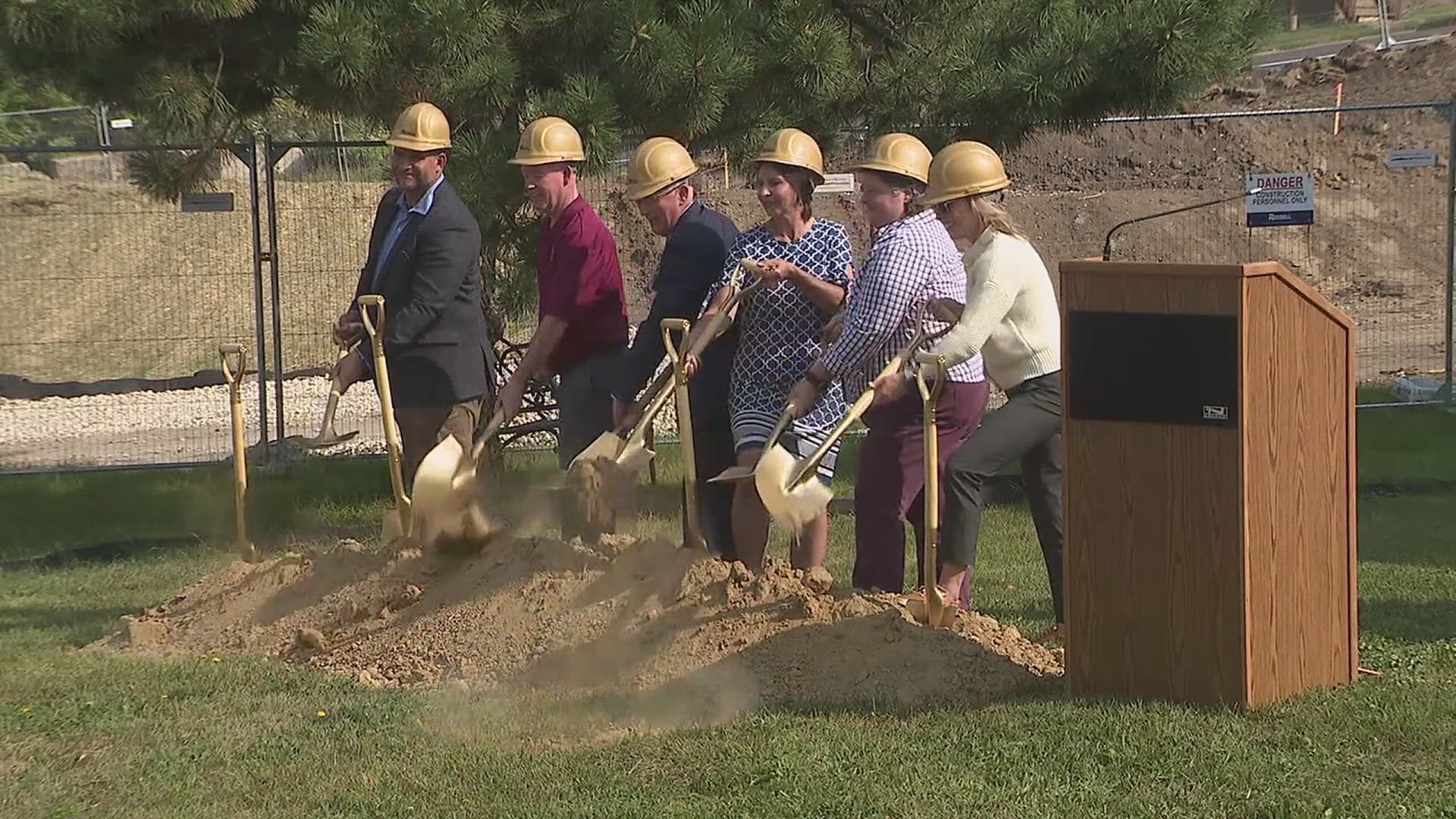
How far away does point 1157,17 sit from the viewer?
35.1 ft

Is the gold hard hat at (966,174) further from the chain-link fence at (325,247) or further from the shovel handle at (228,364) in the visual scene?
the chain-link fence at (325,247)

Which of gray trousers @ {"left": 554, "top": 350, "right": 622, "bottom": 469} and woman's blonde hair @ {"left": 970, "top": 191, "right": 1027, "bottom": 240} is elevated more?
woman's blonde hair @ {"left": 970, "top": 191, "right": 1027, "bottom": 240}

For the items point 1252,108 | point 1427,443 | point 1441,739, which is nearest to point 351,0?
point 1441,739

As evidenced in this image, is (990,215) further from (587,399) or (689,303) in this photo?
(587,399)

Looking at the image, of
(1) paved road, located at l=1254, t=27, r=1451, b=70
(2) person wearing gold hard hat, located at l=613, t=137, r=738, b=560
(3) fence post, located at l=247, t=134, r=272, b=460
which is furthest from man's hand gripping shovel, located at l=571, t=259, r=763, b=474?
(1) paved road, located at l=1254, t=27, r=1451, b=70

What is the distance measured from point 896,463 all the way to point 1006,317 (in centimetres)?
68

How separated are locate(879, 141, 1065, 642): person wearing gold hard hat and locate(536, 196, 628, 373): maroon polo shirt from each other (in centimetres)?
154

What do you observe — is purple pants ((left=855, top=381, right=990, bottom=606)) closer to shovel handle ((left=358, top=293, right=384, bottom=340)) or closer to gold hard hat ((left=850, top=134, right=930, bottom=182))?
gold hard hat ((left=850, top=134, right=930, bottom=182))

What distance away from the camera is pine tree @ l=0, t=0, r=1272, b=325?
10.0m

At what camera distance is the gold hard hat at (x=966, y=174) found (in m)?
7.05

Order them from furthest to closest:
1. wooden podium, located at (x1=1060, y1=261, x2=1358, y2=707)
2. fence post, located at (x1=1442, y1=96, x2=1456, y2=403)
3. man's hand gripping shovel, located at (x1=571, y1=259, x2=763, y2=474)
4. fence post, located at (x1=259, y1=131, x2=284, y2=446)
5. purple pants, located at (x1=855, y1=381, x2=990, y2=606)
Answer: fence post, located at (x1=1442, y1=96, x2=1456, y2=403) < fence post, located at (x1=259, y1=131, x2=284, y2=446) < man's hand gripping shovel, located at (x1=571, y1=259, x2=763, y2=474) < purple pants, located at (x1=855, y1=381, x2=990, y2=606) < wooden podium, located at (x1=1060, y1=261, x2=1358, y2=707)

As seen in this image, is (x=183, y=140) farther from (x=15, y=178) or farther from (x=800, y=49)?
(x=15, y=178)

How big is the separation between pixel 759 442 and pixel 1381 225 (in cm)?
2081

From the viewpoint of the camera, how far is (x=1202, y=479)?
597cm
